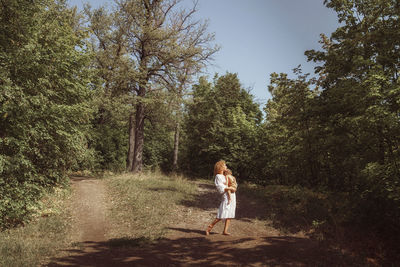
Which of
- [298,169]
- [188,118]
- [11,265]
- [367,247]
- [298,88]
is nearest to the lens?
[11,265]

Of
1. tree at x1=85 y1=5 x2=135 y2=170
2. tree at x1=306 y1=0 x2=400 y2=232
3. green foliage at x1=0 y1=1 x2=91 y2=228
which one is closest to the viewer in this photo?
tree at x1=306 y1=0 x2=400 y2=232

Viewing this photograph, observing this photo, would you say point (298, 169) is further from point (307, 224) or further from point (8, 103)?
point (8, 103)

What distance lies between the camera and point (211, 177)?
25.5m

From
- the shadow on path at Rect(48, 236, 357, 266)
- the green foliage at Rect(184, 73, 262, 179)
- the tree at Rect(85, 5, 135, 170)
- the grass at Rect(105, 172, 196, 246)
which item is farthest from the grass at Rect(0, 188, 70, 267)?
the green foliage at Rect(184, 73, 262, 179)

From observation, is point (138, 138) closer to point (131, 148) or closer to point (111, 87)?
point (131, 148)

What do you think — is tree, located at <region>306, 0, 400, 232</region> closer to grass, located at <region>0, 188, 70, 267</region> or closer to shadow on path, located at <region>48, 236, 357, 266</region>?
shadow on path, located at <region>48, 236, 357, 266</region>

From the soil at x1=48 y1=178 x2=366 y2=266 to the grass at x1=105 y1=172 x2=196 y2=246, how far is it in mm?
357

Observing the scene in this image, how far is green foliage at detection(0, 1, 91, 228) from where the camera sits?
8.73m

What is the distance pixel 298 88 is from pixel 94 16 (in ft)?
60.8

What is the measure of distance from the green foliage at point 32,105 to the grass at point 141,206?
3.12 meters

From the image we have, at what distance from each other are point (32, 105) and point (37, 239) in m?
4.67

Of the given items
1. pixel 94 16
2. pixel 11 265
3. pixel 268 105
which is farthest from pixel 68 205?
pixel 268 105

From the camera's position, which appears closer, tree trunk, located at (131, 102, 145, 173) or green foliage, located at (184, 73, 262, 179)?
tree trunk, located at (131, 102, 145, 173)

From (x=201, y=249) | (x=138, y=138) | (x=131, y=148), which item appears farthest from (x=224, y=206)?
(x=131, y=148)
